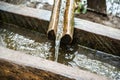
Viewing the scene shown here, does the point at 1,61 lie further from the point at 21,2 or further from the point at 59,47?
the point at 21,2

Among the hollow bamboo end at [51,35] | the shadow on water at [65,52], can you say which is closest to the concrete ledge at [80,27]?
the shadow on water at [65,52]

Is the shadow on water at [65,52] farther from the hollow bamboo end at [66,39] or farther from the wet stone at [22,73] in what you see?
the wet stone at [22,73]

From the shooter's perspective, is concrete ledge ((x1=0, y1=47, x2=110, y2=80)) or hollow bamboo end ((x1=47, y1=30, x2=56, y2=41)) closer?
concrete ledge ((x1=0, y1=47, x2=110, y2=80))

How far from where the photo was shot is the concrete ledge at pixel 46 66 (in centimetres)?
278

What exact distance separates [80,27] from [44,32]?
652mm

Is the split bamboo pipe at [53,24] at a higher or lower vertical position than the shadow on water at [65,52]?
higher

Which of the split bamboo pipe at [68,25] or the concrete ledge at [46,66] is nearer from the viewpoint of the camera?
the concrete ledge at [46,66]

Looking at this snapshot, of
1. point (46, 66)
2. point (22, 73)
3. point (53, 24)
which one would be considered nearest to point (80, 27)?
point (53, 24)

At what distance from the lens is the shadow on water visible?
11.8ft

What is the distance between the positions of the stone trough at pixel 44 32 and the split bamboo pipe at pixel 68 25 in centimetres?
13

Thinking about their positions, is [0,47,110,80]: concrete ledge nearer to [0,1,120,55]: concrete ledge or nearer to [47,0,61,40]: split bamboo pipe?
[47,0,61,40]: split bamboo pipe

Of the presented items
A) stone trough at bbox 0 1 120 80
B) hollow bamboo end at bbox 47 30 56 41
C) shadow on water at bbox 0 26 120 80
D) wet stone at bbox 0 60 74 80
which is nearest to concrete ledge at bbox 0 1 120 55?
stone trough at bbox 0 1 120 80

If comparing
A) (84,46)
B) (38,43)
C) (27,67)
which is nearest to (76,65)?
(84,46)

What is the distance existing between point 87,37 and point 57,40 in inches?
19.1
